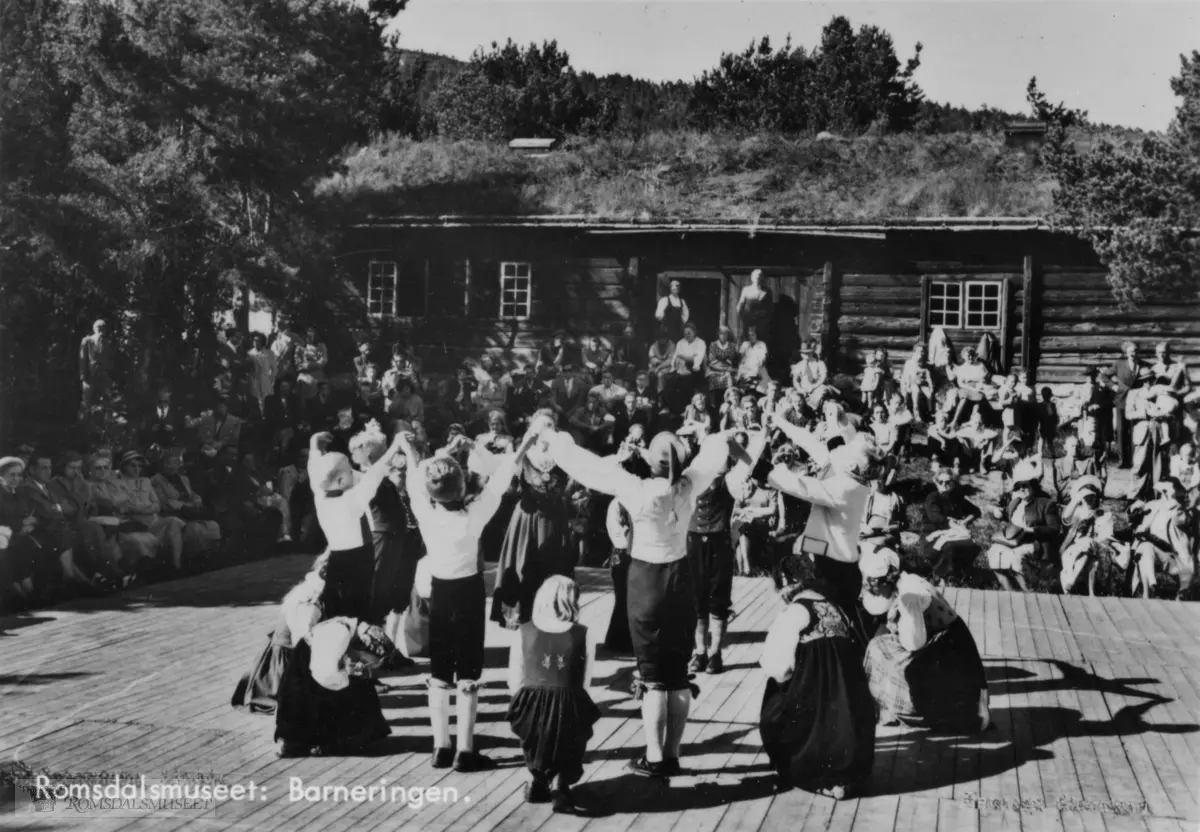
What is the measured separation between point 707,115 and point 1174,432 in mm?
6853

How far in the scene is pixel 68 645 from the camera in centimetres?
834

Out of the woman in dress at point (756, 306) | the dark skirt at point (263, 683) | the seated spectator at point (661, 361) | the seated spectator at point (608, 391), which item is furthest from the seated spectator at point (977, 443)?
the dark skirt at point (263, 683)

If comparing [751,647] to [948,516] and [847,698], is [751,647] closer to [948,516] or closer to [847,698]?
[847,698]

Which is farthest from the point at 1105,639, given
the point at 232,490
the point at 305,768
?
the point at 232,490

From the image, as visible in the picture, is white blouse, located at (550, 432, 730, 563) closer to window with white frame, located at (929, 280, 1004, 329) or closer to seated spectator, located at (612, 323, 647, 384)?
seated spectator, located at (612, 323, 647, 384)

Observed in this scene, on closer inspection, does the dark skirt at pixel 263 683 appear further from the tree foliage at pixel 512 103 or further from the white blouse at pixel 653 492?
the tree foliage at pixel 512 103

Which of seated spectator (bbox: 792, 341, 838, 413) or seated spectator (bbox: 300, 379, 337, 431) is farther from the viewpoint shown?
seated spectator (bbox: 792, 341, 838, 413)

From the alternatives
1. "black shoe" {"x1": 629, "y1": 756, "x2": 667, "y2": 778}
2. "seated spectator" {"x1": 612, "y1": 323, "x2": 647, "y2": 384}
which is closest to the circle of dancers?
"black shoe" {"x1": 629, "y1": 756, "x2": 667, "y2": 778}

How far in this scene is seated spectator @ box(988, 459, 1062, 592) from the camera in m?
11.6

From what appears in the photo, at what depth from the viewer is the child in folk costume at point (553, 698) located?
562 cm

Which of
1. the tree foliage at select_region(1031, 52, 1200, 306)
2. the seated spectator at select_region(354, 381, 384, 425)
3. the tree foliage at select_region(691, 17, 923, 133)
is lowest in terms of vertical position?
the seated spectator at select_region(354, 381, 384, 425)

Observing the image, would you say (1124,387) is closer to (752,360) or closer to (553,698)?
(752,360)

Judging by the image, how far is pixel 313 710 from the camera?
629 cm

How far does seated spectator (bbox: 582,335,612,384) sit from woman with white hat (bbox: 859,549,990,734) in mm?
8924
